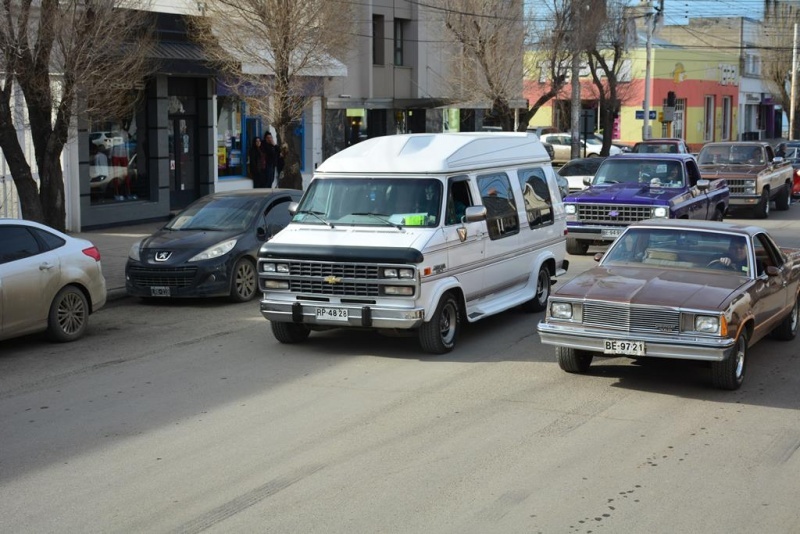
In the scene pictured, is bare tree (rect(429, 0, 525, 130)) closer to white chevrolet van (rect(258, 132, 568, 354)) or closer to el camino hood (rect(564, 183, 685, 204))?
el camino hood (rect(564, 183, 685, 204))

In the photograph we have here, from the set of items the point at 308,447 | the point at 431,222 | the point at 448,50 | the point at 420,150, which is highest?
the point at 448,50

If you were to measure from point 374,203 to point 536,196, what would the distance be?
3.05 m

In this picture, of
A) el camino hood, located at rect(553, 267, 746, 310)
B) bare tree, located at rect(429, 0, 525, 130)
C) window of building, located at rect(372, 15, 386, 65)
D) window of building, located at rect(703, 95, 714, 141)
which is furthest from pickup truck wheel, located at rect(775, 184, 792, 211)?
window of building, located at rect(703, 95, 714, 141)

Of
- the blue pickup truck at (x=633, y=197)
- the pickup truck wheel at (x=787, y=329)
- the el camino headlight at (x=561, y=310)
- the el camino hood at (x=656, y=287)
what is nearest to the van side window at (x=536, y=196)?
the el camino hood at (x=656, y=287)

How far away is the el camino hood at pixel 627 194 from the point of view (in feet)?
63.2

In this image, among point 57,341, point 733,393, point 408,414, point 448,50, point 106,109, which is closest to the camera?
point 408,414

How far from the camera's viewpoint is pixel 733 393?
9898 mm

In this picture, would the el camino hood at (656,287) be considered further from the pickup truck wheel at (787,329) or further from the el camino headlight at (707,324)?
the pickup truck wheel at (787,329)

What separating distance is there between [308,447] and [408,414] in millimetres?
1240

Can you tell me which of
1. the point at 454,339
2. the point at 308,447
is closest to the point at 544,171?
the point at 454,339

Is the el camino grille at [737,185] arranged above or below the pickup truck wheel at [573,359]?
above

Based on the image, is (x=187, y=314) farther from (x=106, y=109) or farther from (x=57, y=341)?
(x=106, y=109)

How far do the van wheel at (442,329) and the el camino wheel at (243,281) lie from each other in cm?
440

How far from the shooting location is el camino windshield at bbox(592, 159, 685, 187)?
2014 centimetres
